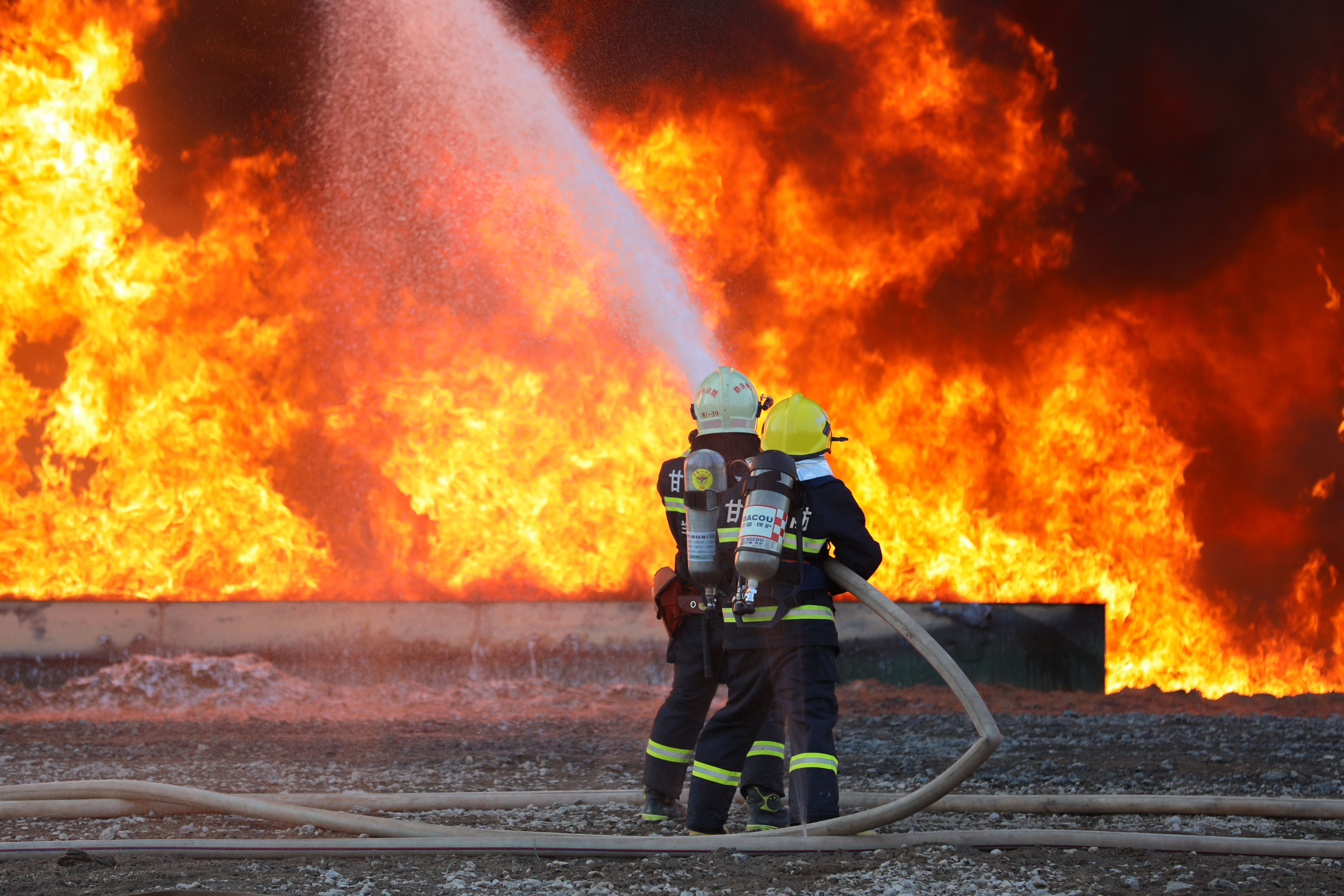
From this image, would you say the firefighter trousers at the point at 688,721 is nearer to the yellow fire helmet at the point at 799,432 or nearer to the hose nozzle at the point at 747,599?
the hose nozzle at the point at 747,599

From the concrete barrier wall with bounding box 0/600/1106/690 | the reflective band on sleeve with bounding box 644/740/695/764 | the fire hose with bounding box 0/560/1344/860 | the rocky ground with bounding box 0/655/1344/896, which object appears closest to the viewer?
the rocky ground with bounding box 0/655/1344/896

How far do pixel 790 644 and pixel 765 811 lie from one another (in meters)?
0.74

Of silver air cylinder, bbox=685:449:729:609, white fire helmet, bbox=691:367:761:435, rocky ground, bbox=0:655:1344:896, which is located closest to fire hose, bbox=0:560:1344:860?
rocky ground, bbox=0:655:1344:896

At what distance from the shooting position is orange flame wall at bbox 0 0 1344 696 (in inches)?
504

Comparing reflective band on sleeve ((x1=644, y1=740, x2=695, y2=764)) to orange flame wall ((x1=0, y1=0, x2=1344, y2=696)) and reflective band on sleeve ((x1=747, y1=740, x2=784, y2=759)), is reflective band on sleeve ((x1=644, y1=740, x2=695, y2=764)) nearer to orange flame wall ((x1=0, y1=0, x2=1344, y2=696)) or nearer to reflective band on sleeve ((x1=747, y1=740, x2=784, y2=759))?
reflective band on sleeve ((x1=747, y1=740, x2=784, y2=759))

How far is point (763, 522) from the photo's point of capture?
13.2 ft

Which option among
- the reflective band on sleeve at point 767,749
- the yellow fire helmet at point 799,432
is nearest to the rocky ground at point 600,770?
the reflective band on sleeve at point 767,749

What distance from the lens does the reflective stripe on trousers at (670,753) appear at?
460 cm

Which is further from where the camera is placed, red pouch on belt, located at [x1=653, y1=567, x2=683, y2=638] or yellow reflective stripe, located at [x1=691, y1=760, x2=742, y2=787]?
red pouch on belt, located at [x1=653, y1=567, x2=683, y2=638]

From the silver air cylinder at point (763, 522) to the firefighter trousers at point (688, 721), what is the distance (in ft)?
1.56

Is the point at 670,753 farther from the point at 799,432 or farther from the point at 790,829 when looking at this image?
the point at 799,432

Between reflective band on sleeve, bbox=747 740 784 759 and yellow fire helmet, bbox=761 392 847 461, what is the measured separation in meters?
1.17

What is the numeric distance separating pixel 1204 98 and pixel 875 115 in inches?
185

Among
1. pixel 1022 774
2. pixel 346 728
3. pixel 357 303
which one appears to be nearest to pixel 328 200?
pixel 357 303
